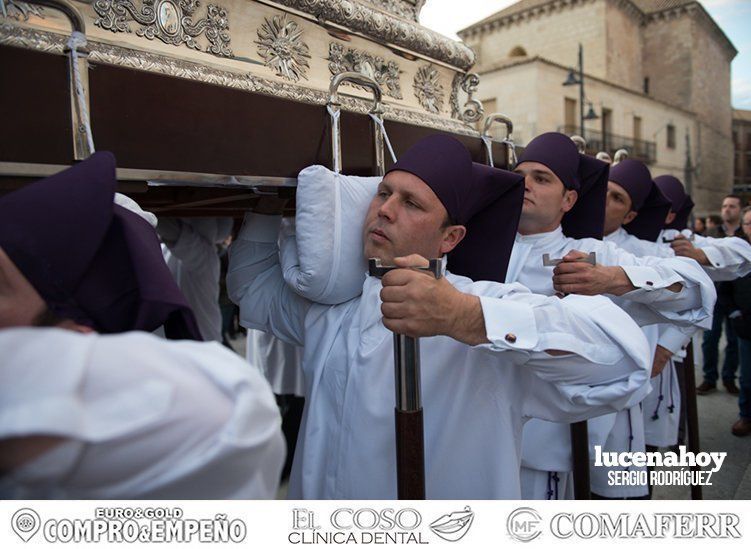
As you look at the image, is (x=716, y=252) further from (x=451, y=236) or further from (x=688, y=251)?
(x=451, y=236)

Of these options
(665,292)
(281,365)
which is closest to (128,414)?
(665,292)

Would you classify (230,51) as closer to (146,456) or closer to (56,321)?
(56,321)

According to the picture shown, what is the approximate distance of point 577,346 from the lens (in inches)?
50.1

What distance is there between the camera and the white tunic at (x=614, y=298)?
84.7 inches

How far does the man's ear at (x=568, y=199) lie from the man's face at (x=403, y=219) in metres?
1.11

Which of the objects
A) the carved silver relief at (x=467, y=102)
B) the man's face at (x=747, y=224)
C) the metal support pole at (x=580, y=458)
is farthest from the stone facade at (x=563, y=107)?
the metal support pole at (x=580, y=458)

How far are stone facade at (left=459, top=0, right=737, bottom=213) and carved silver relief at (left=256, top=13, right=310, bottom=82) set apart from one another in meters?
17.8

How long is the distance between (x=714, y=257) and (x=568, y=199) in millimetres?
1578

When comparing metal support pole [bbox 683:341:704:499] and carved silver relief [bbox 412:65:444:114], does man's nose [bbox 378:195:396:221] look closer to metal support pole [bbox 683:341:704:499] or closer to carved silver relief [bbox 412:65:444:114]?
carved silver relief [bbox 412:65:444:114]

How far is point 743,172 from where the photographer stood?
7441 mm

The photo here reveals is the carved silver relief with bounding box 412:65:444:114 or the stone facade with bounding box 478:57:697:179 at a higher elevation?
the stone facade with bounding box 478:57:697:179

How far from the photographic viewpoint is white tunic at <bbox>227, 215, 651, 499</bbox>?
4.27ft

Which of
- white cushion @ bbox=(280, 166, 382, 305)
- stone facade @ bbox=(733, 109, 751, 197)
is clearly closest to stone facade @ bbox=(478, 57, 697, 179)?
stone facade @ bbox=(733, 109, 751, 197)

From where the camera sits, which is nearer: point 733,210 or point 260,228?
point 260,228
